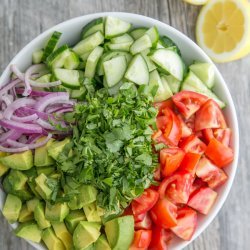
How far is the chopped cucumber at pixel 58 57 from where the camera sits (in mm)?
2117

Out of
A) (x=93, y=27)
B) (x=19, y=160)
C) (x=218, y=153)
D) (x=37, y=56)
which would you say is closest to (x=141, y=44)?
(x=93, y=27)

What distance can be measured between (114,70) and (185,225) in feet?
2.18

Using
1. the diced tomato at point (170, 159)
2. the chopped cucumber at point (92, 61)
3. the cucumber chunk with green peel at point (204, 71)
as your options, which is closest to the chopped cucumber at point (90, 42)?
the chopped cucumber at point (92, 61)

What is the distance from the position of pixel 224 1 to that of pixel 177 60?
491 millimetres

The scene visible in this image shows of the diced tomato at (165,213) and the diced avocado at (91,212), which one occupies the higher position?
the diced avocado at (91,212)

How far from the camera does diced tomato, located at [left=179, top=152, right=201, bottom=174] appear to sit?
207 cm

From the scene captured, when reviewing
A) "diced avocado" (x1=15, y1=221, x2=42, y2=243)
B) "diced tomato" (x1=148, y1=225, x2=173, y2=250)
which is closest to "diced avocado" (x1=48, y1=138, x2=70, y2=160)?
"diced avocado" (x1=15, y1=221, x2=42, y2=243)

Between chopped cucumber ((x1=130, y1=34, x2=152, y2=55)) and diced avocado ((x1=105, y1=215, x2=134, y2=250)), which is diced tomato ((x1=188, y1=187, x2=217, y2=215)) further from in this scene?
chopped cucumber ((x1=130, y1=34, x2=152, y2=55))

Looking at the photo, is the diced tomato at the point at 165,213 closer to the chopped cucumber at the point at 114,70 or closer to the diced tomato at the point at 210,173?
the diced tomato at the point at 210,173

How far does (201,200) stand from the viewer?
2.12 m

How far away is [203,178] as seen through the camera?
84.0 inches

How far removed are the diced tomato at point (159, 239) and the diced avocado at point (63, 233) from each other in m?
0.32

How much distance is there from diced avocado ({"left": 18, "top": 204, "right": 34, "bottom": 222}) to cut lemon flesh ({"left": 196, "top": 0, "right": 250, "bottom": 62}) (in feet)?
3.57

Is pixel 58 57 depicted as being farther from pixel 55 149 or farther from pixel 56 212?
pixel 56 212
